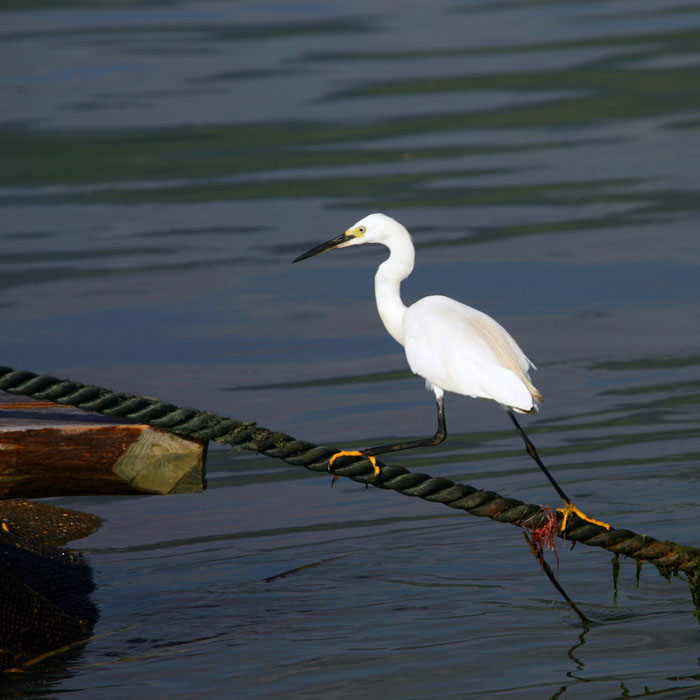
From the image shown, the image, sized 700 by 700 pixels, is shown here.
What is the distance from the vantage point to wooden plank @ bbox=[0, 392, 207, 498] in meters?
4.45

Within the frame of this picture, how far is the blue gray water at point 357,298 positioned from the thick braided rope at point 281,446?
57 cm

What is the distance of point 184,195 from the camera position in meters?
12.8

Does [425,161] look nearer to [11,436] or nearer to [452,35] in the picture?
[452,35]

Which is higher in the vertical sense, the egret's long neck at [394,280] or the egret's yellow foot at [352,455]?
the egret's long neck at [394,280]

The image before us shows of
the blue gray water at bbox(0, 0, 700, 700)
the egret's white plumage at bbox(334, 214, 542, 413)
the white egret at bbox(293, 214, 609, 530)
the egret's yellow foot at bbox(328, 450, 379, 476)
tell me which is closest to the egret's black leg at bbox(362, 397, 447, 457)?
the white egret at bbox(293, 214, 609, 530)

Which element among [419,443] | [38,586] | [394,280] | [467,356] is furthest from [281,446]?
[394,280]

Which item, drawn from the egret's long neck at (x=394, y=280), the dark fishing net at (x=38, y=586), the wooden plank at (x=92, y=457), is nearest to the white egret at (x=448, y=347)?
the egret's long neck at (x=394, y=280)

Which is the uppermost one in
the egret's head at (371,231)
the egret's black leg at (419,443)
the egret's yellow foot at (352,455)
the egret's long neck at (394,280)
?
the egret's head at (371,231)

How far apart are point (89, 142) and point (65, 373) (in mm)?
6441

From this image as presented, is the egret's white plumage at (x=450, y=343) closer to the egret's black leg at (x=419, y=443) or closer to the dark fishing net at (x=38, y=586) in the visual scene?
the egret's black leg at (x=419, y=443)

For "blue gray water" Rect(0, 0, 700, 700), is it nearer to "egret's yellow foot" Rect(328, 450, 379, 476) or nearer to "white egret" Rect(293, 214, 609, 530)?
"white egret" Rect(293, 214, 609, 530)

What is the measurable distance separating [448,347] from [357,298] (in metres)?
4.67

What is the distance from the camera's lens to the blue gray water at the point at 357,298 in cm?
515

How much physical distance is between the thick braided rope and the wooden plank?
0.08 meters
